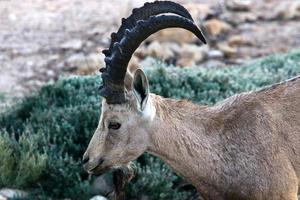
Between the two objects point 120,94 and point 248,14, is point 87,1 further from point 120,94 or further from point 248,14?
point 120,94

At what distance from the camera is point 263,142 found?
7.36m

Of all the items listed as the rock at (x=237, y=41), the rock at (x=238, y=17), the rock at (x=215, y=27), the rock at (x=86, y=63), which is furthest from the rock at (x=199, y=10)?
the rock at (x=86, y=63)

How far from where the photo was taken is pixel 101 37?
16.8 metres

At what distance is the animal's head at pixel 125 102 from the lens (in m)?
7.16

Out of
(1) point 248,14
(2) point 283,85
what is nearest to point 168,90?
(2) point 283,85

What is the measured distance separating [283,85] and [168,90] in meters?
3.43

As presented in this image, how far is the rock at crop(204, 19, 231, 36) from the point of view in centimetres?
1706

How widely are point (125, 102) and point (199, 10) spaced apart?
35.8 ft

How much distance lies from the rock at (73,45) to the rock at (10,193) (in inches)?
271

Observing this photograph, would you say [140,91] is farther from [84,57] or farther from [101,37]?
[101,37]

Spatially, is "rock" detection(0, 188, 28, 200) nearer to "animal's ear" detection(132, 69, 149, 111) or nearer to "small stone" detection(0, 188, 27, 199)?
"small stone" detection(0, 188, 27, 199)

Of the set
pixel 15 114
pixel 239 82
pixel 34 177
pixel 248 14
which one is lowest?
pixel 34 177

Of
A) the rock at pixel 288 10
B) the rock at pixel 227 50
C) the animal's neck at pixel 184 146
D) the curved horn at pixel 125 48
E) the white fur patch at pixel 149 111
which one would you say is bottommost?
the animal's neck at pixel 184 146

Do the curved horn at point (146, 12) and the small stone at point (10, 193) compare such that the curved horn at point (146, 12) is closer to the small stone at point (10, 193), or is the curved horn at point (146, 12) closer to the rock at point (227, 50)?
the small stone at point (10, 193)
